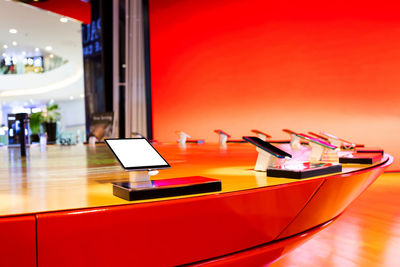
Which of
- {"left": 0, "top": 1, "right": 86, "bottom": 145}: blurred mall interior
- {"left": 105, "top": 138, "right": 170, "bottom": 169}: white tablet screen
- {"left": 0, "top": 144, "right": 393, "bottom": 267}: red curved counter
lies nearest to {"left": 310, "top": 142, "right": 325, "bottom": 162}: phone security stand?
{"left": 0, "top": 144, "right": 393, "bottom": 267}: red curved counter

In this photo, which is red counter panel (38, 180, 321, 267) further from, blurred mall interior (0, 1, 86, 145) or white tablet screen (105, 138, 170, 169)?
blurred mall interior (0, 1, 86, 145)

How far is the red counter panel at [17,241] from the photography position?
3.03 feet

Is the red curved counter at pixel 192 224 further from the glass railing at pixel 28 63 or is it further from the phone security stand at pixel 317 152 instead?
the glass railing at pixel 28 63

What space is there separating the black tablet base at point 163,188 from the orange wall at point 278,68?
5.63 m

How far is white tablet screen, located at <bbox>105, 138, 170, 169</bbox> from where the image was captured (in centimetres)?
114

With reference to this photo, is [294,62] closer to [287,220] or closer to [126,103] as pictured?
[126,103]

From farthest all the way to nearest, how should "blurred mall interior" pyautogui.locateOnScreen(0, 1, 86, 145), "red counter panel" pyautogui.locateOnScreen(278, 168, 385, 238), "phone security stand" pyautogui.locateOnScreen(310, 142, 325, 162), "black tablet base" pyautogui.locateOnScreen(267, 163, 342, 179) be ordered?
"blurred mall interior" pyautogui.locateOnScreen(0, 1, 86, 145) → "phone security stand" pyautogui.locateOnScreen(310, 142, 325, 162) → "red counter panel" pyautogui.locateOnScreen(278, 168, 385, 238) → "black tablet base" pyautogui.locateOnScreen(267, 163, 342, 179)

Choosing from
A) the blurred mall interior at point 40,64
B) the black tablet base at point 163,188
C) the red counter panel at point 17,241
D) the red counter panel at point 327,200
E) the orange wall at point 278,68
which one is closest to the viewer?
the red counter panel at point 17,241

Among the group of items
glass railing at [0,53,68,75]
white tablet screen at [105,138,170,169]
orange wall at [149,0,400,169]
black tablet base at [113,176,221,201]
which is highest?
glass railing at [0,53,68,75]

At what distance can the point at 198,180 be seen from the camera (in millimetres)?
1234

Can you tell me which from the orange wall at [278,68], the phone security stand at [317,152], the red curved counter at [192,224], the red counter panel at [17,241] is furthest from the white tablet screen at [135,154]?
the orange wall at [278,68]

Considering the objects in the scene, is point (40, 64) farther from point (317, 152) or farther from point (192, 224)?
point (192, 224)

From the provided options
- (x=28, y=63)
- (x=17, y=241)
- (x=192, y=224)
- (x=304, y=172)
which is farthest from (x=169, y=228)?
(x=28, y=63)

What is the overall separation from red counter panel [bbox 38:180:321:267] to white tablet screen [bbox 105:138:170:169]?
0.13 m
